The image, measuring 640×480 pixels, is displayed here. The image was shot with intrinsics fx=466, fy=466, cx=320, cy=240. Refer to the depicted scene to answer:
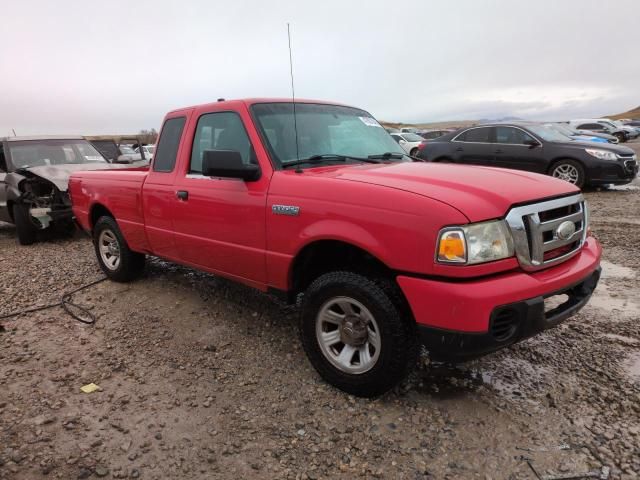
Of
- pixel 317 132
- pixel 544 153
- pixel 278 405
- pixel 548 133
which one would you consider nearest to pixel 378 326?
pixel 278 405

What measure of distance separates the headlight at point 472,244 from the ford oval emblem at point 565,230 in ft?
1.56

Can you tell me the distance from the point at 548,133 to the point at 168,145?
8995mm

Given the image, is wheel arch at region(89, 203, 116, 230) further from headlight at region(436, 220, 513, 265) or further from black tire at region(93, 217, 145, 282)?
headlight at region(436, 220, 513, 265)

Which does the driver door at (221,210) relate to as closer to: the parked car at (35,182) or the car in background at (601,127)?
the parked car at (35,182)

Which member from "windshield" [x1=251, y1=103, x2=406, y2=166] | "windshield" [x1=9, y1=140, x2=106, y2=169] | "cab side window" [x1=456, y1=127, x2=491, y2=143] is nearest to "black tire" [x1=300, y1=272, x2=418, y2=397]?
"windshield" [x1=251, y1=103, x2=406, y2=166]

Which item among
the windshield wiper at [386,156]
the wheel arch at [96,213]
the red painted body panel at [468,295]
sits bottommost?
the red painted body panel at [468,295]

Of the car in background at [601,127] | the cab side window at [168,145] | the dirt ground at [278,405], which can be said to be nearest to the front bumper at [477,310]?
the dirt ground at [278,405]

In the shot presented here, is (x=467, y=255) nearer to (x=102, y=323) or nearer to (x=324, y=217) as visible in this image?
(x=324, y=217)

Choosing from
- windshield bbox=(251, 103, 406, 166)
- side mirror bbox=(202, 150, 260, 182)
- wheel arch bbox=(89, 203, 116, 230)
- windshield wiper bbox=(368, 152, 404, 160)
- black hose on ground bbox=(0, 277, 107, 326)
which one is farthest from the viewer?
wheel arch bbox=(89, 203, 116, 230)

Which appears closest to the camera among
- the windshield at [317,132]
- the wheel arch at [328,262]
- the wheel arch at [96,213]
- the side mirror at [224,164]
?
the wheel arch at [328,262]

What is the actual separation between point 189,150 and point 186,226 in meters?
0.65

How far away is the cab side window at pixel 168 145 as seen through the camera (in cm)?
412

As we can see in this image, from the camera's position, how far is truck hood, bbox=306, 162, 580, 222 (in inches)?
95.5

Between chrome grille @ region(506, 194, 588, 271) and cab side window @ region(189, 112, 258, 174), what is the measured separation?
1.80m
